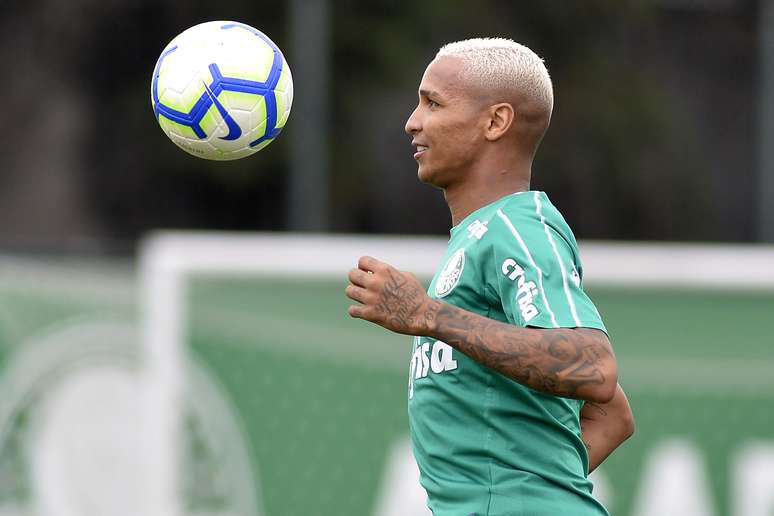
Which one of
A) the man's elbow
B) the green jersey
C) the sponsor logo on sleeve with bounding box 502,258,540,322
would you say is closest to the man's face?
the green jersey

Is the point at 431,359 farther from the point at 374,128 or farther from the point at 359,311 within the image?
the point at 374,128

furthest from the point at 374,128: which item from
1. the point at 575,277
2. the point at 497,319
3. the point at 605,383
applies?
the point at 605,383

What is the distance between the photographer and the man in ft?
13.3

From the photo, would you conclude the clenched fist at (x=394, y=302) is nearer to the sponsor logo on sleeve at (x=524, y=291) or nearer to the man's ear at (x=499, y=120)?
the sponsor logo on sleeve at (x=524, y=291)

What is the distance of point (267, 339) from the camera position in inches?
378

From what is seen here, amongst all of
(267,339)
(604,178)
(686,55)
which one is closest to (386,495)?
(267,339)

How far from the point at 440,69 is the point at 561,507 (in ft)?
4.95

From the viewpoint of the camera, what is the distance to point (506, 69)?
4.62 meters

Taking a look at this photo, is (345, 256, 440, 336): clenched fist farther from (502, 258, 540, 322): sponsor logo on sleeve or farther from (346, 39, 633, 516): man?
(502, 258, 540, 322): sponsor logo on sleeve

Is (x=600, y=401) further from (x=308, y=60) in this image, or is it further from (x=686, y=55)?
(x=686, y=55)

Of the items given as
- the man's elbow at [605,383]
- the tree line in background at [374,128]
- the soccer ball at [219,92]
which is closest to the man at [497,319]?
the man's elbow at [605,383]

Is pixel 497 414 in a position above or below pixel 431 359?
below

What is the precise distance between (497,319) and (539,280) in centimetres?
30

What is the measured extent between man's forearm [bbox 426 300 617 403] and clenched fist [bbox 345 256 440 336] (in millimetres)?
36
